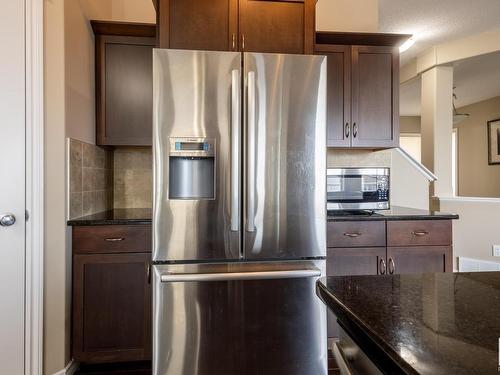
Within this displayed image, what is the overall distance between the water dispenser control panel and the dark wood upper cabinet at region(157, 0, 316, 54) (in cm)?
64

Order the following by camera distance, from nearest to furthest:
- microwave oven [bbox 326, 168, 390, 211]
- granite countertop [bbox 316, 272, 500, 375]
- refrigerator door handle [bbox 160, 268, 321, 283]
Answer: granite countertop [bbox 316, 272, 500, 375]
refrigerator door handle [bbox 160, 268, 321, 283]
microwave oven [bbox 326, 168, 390, 211]

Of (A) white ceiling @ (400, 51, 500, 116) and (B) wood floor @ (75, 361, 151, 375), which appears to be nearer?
(B) wood floor @ (75, 361, 151, 375)

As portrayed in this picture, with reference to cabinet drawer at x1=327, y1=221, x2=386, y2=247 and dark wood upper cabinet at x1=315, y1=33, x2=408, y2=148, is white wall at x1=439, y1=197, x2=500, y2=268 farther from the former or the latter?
cabinet drawer at x1=327, y1=221, x2=386, y2=247

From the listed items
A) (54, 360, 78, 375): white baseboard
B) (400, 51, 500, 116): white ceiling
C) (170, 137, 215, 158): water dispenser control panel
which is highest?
(400, 51, 500, 116): white ceiling

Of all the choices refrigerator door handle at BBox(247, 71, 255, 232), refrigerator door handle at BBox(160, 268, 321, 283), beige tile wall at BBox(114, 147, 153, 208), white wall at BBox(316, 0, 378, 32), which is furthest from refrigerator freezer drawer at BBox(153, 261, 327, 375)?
white wall at BBox(316, 0, 378, 32)

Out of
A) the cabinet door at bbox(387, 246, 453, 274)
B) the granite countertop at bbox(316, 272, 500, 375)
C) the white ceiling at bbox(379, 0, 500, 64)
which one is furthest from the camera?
the white ceiling at bbox(379, 0, 500, 64)

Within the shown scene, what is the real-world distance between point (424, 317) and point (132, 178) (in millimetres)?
2411

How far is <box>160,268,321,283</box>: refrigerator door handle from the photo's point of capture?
1.67 meters

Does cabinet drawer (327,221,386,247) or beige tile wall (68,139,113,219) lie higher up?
beige tile wall (68,139,113,219)

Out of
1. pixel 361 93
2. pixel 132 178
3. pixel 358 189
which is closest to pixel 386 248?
pixel 358 189

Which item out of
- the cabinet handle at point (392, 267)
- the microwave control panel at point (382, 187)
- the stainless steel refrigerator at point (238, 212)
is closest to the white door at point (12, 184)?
the stainless steel refrigerator at point (238, 212)

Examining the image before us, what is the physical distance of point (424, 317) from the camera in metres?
0.62

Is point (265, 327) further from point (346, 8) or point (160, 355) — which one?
point (346, 8)

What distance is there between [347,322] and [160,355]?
4.45ft
